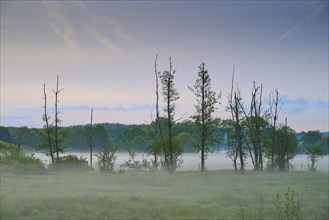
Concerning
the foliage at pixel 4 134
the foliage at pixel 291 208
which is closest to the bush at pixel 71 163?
the foliage at pixel 291 208

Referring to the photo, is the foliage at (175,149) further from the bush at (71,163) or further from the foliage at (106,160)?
the bush at (71,163)

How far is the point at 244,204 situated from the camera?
74.7 feet

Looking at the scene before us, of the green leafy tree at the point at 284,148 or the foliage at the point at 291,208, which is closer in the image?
the foliage at the point at 291,208

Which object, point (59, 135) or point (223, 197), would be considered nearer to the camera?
point (223, 197)

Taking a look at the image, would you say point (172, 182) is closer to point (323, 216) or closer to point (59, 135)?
point (323, 216)

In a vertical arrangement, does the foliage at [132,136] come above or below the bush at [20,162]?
above

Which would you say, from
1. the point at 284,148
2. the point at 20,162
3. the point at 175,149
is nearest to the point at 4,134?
the point at 20,162

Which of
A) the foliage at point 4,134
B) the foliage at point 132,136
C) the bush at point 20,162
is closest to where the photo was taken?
the bush at point 20,162

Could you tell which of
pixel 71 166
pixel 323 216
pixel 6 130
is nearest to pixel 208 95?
pixel 71 166

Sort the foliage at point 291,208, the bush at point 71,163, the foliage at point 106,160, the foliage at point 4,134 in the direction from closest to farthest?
1. the foliage at point 291,208
2. the foliage at point 106,160
3. the bush at point 71,163
4. the foliage at point 4,134

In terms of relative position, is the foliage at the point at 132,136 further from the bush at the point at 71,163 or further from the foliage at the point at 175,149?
the bush at the point at 71,163

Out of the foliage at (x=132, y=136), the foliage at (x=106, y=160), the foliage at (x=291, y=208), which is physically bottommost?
the foliage at (x=291, y=208)

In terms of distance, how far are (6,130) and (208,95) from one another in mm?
70113

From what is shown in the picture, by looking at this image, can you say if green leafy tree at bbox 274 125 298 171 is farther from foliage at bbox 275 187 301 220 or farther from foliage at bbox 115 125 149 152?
foliage at bbox 275 187 301 220
